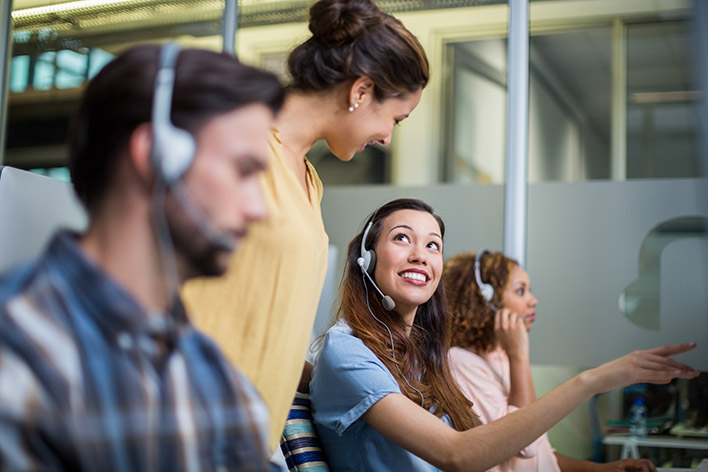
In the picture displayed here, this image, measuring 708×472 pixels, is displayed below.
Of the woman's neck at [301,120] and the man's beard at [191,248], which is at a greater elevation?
the woman's neck at [301,120]

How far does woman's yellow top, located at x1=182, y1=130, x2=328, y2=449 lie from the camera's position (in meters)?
0.90

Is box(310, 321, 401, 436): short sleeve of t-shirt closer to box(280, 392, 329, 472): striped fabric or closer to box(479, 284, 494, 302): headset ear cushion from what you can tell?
box(280, 392, 329, 472): striped fabric

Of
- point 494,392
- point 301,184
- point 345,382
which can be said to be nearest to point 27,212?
point 301,184

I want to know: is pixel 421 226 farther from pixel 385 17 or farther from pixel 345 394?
pixel 385 17

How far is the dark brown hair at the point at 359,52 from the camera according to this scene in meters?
1.09

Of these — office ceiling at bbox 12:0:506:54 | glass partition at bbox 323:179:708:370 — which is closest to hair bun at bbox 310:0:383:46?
glass partition at bbox 323:179:708:370

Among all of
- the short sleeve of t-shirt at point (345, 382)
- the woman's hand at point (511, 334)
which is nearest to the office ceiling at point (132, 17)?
the woman's hand at point (511, 334)

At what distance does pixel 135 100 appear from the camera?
2.07 ft

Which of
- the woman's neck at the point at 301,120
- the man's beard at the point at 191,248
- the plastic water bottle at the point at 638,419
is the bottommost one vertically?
the plastic water bottle at the point at 638,419

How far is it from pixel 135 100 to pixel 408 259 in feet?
3.68

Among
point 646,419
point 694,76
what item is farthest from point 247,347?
point 694,76

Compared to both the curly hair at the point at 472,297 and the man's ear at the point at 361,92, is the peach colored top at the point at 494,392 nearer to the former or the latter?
the curly hair at the point at 472,297

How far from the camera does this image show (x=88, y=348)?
1.92 feet

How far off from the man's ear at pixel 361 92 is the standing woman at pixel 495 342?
1.19 m
